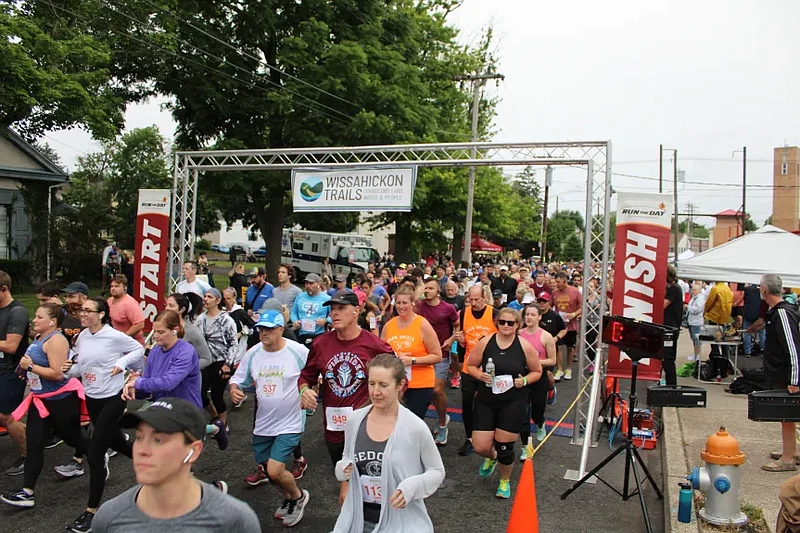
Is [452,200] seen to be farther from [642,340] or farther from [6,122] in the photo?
[642,340]

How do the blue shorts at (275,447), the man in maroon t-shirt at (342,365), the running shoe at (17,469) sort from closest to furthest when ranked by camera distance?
A: the man in maroon t-shirt at (342,365) → the blue shorts at (275,447) → the running shoe at (17,469)

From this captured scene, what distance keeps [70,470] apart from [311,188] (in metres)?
6.99

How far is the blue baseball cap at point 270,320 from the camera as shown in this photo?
509cm

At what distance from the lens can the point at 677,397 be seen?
5.34 m

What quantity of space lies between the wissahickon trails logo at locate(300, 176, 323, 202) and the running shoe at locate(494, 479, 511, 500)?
7.28m

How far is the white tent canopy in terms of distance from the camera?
11.6 meters

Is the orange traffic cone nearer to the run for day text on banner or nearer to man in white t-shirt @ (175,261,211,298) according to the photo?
the run for day text on banner

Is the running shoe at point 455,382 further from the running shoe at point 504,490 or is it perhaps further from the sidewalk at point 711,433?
the running shoe at point 504,490

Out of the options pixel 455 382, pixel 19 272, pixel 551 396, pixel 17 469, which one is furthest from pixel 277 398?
pixel 19 272

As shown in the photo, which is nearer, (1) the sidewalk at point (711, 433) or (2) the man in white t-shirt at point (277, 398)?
(2) the man in white t-shirt at point (277, 398)

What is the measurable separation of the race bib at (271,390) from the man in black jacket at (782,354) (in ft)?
16.5

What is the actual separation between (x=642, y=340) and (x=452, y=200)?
23475mm

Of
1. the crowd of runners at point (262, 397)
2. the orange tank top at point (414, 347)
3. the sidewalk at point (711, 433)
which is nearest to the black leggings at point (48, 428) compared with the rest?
the crowd of runners at point (262, 397)

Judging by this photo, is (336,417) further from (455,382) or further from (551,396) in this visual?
(455,382)
